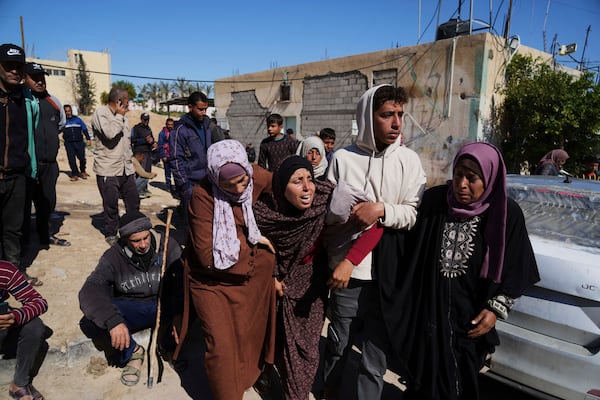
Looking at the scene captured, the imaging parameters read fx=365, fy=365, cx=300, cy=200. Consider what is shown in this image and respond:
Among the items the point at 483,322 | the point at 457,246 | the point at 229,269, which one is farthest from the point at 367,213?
the point at 229,269

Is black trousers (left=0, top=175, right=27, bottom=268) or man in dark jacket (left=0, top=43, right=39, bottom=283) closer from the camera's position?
man in dark jacket (left=0, top=43, right=39, bottom=283)

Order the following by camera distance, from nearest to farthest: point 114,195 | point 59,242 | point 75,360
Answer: point 75,360, point 59,242, point 114,195

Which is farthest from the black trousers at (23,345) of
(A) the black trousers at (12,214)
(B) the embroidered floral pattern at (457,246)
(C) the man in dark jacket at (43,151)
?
(B) the embroidered floral pattern at (457,246)

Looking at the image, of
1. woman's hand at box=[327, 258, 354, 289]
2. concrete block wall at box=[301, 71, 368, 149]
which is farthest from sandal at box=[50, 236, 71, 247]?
concrete block wall at box=[301, 71, 368, 149]

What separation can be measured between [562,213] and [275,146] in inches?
147

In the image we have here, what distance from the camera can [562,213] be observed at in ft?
8.73

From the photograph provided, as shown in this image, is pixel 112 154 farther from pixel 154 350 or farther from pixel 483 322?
pixel 483 322

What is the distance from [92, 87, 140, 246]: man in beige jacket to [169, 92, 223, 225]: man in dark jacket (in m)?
0.83

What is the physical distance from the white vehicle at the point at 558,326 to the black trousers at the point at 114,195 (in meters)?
4.42

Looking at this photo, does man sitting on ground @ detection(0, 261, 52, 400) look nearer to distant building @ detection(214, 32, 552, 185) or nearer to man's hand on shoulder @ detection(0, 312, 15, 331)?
man's hand on shoulder @ detection(0, 312, 15, 331)

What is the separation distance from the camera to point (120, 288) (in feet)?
9.26

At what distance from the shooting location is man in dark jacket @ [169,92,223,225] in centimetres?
421

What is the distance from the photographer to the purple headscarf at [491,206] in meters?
1.72

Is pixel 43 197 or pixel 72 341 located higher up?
pixel 43 197
